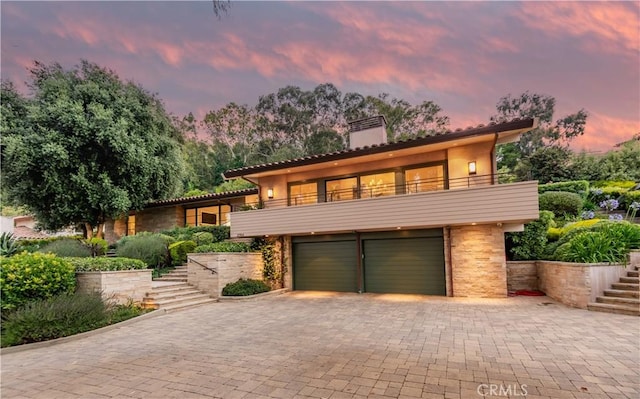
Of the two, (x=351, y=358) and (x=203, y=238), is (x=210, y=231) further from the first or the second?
(x=351, y=358)

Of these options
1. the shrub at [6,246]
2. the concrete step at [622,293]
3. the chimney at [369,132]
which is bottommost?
the concrete step at [622,293]

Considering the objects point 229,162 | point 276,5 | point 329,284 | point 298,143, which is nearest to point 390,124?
point 298,143

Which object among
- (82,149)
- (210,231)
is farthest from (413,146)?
(82,149)

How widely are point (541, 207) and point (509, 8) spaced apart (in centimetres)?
882

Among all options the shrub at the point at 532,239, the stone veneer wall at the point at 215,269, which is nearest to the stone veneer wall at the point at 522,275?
the shrub at the point at 532,239

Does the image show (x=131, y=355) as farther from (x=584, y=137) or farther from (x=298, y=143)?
(x=584, y=137)

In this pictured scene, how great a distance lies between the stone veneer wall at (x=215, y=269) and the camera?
38.3 feet

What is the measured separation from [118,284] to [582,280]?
13.0 meters

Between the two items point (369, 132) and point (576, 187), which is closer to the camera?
point (369, 132)

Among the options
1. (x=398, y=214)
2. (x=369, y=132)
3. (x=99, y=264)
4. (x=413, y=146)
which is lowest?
(x=99, y=264)

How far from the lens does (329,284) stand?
13.0 metres

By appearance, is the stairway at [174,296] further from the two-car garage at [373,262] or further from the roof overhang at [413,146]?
the roof overhang at [413,146]

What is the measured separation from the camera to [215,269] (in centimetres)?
1169

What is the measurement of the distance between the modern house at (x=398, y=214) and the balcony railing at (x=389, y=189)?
Answer: 0.04 m
